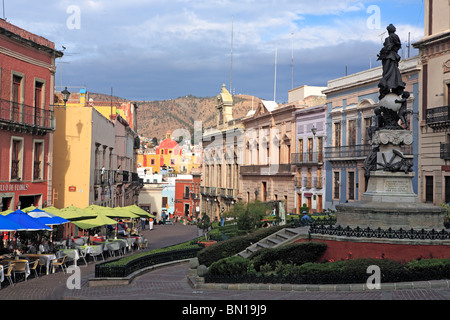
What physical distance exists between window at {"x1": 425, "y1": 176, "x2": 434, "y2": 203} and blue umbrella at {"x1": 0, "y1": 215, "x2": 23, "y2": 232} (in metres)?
22.9

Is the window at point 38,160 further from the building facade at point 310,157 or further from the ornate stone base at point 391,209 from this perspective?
the building facade at point 310,157

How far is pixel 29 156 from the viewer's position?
1146 inches

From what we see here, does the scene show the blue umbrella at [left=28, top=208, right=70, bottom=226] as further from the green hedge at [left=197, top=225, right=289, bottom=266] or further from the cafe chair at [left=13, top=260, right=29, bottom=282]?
the green hedge at [left=197, top=225, right=289, bottom=266]

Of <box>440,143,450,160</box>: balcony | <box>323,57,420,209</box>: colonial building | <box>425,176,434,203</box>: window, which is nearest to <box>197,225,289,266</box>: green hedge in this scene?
<box>440,143,450,160</box>: balcony

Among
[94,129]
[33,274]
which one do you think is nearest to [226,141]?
[94,129]

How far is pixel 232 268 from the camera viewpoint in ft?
53.6

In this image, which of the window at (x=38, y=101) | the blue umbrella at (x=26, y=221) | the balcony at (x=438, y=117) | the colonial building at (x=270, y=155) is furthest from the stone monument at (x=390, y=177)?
the colonial building at (x=270, y=155)

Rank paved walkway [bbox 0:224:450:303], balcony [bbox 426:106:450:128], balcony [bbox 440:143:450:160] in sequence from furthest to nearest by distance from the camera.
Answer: balcony [bbox 440:143:450:160], balcony [bbox 426:106:450:128], paved walkway [bbox 0:224:450:303]

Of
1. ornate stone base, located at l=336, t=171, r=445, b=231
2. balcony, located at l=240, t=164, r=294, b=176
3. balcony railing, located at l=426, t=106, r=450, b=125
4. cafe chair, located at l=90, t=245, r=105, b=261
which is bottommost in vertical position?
cafe chair, located at l=90, t=245, r=105, b=261

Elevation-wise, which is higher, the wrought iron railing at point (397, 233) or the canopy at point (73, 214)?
the wrought iron railing at point (397, 233)

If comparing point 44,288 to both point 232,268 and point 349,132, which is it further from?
point 349,132

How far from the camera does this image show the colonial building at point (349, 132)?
3766cm

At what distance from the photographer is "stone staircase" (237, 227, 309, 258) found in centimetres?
1908

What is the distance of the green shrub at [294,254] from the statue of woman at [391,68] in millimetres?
5342
